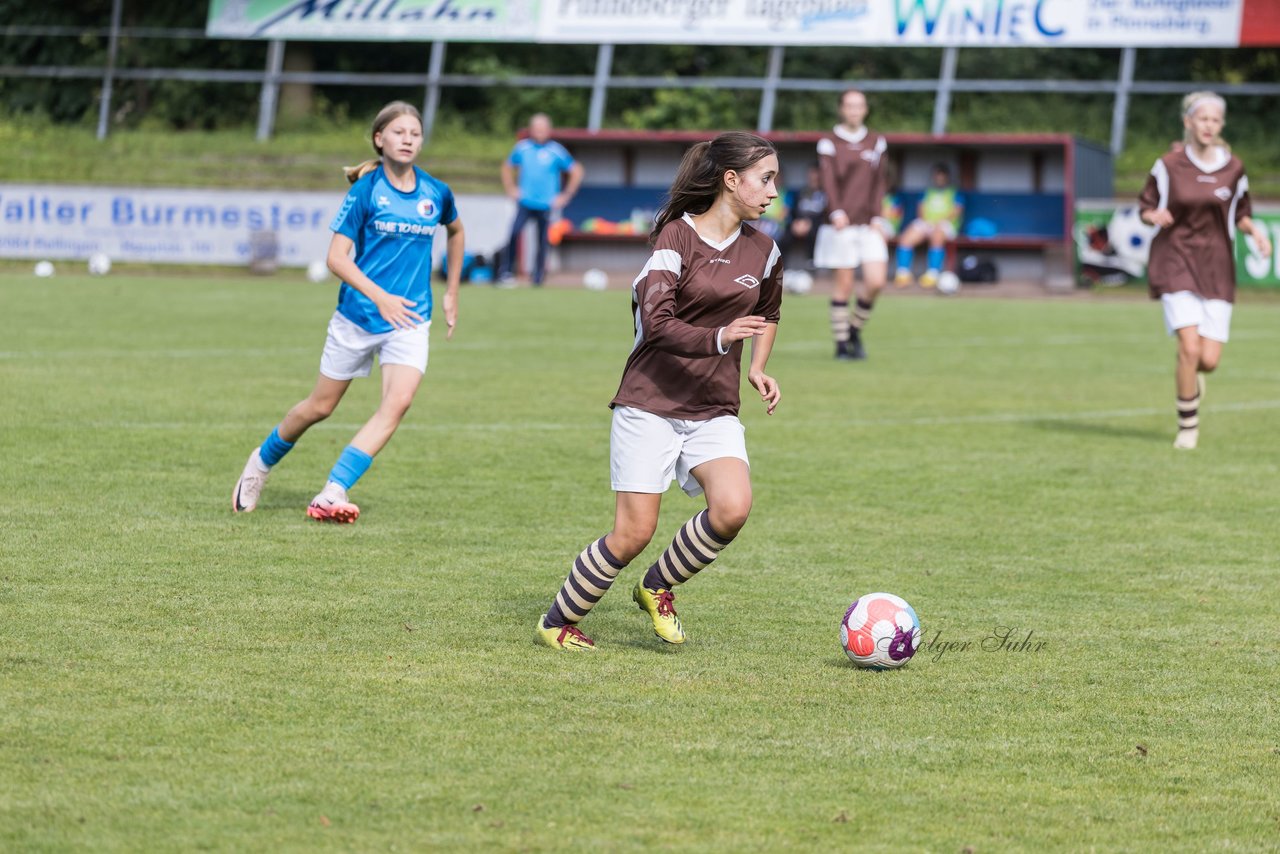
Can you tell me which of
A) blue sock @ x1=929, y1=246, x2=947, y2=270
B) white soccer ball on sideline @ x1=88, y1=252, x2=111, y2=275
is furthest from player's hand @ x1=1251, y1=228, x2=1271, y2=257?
white soccer ball on sideline @ x1=88, y1=252, x2=111, y2=275

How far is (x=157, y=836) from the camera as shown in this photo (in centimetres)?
388

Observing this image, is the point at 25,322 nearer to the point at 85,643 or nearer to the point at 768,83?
the point at 85,643

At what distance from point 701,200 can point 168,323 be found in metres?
13.3

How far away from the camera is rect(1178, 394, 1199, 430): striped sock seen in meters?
11.2

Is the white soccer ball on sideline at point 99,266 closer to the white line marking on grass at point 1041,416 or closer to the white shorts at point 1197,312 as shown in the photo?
the white line marking on grass at point 1041,416

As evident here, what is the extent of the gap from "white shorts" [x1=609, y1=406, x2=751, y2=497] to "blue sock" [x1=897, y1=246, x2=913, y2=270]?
81.0ft

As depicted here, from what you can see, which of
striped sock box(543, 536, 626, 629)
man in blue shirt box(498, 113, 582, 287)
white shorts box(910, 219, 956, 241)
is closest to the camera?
striped sock box(543, 536, 626, 629)

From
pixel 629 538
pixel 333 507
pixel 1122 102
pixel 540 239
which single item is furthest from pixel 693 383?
pixel 1122 102

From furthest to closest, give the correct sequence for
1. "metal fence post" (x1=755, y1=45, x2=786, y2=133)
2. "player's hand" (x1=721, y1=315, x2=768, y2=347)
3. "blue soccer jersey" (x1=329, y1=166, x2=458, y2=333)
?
"metal fence post" (x1=755, y1=45, x2=786, y2=133), "blue soccer jersey" (x1=329, y1=166, x2=458, y2=333), "player's hand" (x1=721, y1=315, x2=768, y2=347)

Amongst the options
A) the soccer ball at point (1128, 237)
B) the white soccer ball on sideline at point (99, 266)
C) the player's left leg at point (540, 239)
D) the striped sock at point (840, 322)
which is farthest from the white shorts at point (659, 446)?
the soccer ball at point (1128, 237)

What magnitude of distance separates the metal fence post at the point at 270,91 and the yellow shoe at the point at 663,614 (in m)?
31.4

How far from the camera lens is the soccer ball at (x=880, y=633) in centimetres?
552

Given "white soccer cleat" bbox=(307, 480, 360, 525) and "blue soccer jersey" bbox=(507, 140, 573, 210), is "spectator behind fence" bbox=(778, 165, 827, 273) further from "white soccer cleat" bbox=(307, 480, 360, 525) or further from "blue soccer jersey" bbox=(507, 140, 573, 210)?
"white soccer cleat" bbox=(307, 480, 360, 525)

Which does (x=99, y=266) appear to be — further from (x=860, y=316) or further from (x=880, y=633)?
(x=880, y=633)
